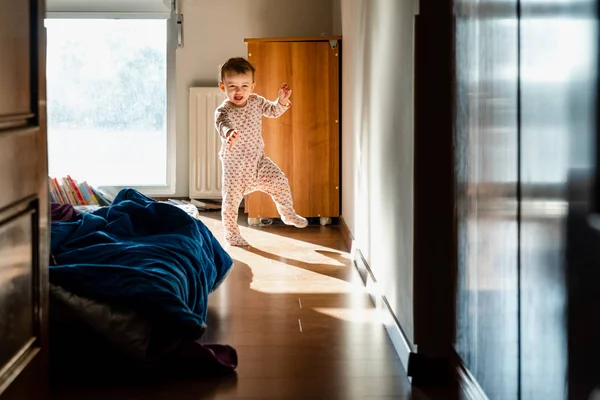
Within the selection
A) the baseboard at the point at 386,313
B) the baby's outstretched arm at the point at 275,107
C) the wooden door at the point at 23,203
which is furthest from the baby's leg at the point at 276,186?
the wooden door at the point at 23,203

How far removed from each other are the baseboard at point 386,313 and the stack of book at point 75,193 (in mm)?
2119

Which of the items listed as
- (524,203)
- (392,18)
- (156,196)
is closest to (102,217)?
(392,18)

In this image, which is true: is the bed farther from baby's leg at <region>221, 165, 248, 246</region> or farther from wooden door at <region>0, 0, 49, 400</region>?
baby's leg at <region>221, 165, 248, 246</region>

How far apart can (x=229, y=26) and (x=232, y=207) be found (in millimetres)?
2090

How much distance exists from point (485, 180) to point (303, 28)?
4.74 m

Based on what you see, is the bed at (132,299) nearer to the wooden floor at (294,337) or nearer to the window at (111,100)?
the wooden floor at (294,337)

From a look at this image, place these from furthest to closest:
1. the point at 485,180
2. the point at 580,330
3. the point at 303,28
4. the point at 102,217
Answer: the point at 303,28, the point at 102,217, the point at 485,180, the point at 580,330

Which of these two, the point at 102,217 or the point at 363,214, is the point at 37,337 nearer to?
the point at 102,217

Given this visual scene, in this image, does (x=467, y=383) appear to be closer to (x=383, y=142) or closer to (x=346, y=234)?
(x=383, y=142)

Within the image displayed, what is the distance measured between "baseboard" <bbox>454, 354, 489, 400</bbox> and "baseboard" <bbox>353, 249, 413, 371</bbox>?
229 mm

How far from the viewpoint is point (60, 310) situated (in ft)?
8.30

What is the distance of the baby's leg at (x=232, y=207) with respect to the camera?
4906 millimetres

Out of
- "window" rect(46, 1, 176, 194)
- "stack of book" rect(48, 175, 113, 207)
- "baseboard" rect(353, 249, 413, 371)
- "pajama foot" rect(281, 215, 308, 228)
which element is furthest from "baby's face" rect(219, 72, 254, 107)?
"window" rect(46, 1, 176, 194)

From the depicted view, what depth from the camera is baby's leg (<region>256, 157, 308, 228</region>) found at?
5078 mm
